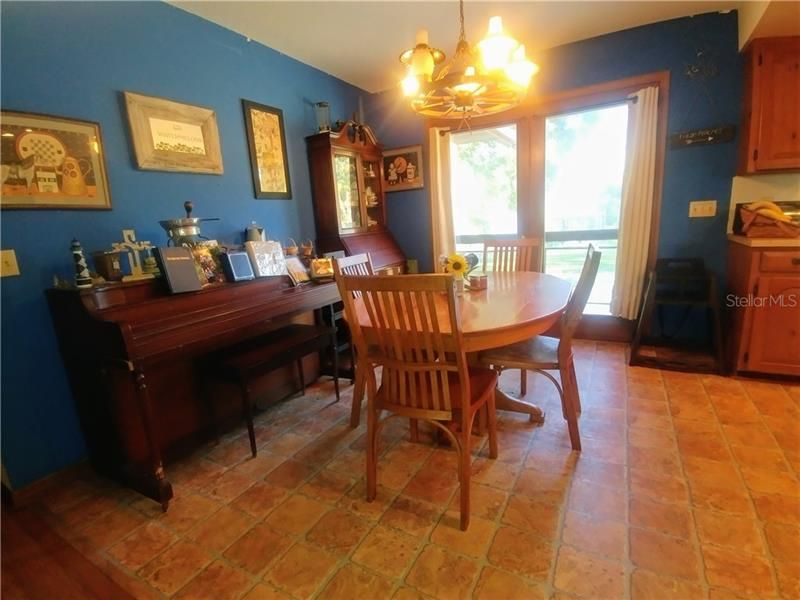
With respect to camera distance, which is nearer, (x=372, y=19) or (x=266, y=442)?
(x=266, y=442)

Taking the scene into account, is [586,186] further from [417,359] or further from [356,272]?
[417,359]

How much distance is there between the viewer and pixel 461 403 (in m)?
1.45

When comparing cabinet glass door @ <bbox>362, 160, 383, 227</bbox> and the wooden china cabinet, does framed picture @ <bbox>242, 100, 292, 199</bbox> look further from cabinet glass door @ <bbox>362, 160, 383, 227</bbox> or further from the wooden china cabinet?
cabinet glass door @ <bbox>362, 160, 383, 227</bbox>

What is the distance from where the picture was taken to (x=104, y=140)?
1946mm

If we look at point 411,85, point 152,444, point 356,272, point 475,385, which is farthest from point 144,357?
point 411,85

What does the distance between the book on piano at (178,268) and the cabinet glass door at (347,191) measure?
1.47 metres

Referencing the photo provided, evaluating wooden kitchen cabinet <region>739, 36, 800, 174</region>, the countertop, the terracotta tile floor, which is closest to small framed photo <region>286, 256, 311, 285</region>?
the terracotta tile floor

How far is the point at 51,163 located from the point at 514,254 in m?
2.71

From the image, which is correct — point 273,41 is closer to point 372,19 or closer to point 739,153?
point 372,19

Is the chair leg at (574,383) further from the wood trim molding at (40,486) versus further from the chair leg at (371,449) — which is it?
the wood trim molding at (40,486)

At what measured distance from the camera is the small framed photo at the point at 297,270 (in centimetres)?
254

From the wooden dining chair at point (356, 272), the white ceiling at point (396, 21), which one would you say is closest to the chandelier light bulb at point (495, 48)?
the white ceiling at point (396, 21)

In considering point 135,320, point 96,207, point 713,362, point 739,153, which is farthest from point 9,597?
point 739,153

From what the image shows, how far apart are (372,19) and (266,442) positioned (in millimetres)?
2746
